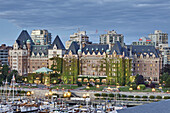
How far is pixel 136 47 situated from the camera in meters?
137

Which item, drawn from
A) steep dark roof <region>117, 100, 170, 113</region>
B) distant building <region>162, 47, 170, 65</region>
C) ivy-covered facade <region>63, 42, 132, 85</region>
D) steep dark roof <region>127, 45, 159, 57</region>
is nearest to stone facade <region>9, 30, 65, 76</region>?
ivy-covered facade <region>63, 42, 132, 85</region>

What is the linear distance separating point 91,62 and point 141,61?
56.3ft

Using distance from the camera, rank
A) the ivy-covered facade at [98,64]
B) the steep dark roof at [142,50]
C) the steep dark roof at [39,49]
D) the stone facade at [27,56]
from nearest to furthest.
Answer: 1. the ivy-covered facade at [98,64]
2. the steep dark roof at [142,50]
3. the stone facade at [27,56]
4. the steep dark roof at [39,49]

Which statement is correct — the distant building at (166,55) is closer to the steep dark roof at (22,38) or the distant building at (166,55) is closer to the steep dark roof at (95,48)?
the steep dark roof at (95,48)

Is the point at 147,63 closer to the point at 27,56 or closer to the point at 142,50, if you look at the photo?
the point at 142,50

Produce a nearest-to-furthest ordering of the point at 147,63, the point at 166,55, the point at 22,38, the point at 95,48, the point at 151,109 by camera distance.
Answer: the point at 151,109 < the point at 147,63 < the point at 95,48 < the point at 22,38 < the point at 166,55

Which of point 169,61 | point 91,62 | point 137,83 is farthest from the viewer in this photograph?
point 169,61

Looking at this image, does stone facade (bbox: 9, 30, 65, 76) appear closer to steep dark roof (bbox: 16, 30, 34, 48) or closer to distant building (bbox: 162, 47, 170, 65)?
steep dark roof (bbox: 16, 30, 34, 48)

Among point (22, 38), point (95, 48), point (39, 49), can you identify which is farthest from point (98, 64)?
point (22, 38)

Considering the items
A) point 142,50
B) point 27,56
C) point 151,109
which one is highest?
point 142,50

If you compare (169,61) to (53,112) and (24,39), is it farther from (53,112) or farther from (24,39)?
(53,112)

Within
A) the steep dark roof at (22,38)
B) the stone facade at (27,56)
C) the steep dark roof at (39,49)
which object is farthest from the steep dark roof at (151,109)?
the steep dark roof at (22,38)

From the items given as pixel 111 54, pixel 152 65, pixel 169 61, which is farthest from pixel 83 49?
pixel 169 61

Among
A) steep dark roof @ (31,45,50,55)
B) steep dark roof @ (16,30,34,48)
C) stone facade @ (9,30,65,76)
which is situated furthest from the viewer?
steep dark roof @ (16,30,34,48)
